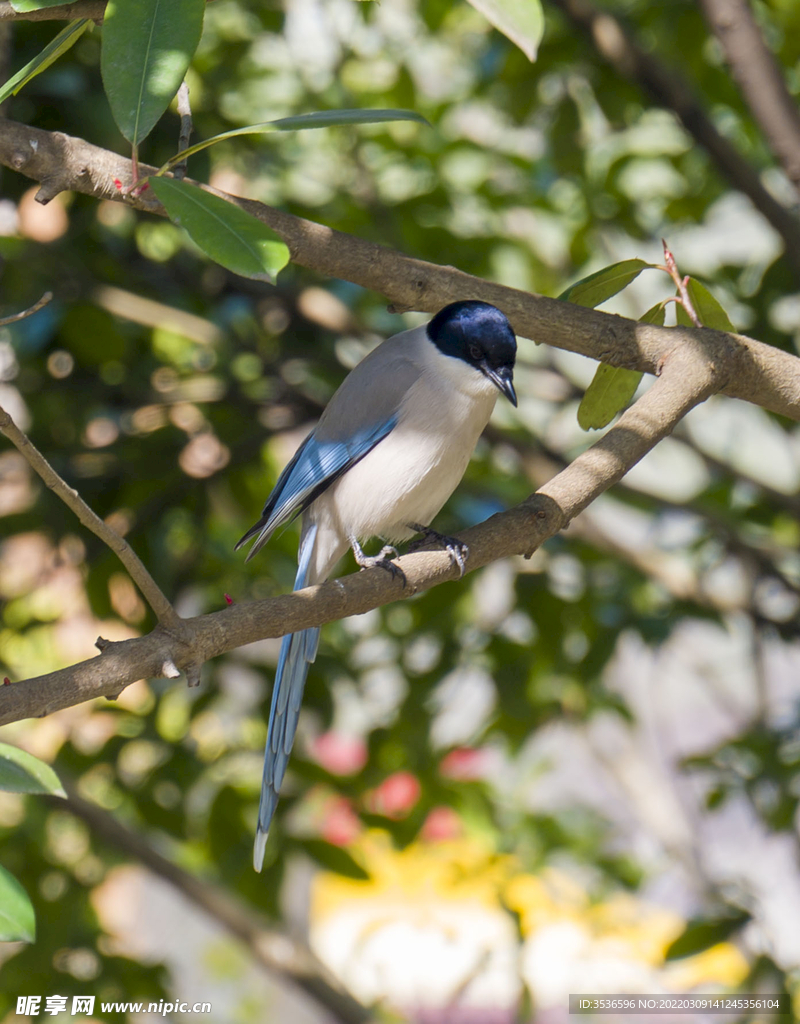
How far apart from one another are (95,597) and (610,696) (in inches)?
67.4

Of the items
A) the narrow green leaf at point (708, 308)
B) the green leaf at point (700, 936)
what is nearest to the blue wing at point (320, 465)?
the narrow green leaf at point (708, 308)

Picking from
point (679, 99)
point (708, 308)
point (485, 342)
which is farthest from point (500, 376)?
point (679, 99)

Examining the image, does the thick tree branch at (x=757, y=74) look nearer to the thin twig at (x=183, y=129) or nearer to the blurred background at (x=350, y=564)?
the blurred background at (x=350, y=564)

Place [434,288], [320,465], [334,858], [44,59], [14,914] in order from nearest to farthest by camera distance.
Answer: [14,914] → [44,59] → [434,288] → [320,465] → [334,858]

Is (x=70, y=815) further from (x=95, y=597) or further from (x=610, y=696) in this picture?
(x=610, y=696)

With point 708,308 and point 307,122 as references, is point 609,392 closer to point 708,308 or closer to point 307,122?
point 708,308

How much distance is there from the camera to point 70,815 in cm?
303

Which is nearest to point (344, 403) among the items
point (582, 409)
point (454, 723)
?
point (582, 409)

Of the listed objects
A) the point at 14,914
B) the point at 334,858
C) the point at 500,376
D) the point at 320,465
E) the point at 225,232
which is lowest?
the point at 334,858

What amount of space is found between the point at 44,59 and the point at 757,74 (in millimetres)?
1732

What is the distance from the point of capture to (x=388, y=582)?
154cm

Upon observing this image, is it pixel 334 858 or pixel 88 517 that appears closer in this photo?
pixel 88 517

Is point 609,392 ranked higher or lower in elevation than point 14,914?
higher

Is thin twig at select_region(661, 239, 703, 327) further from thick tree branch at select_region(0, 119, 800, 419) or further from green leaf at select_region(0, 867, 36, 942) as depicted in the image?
green leaf at select_region(0, 867, 36, 942)
